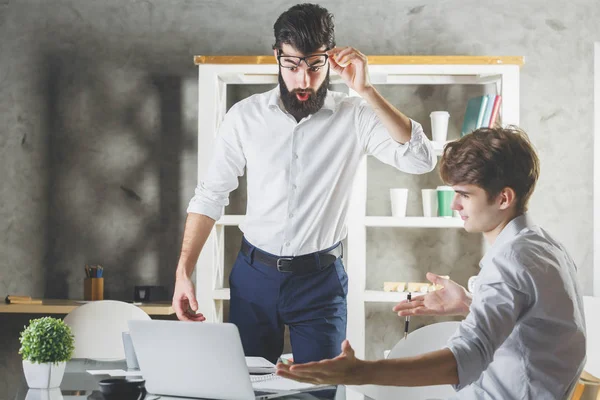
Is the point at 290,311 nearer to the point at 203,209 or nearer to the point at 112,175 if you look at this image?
the point at 203,209

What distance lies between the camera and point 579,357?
143cm

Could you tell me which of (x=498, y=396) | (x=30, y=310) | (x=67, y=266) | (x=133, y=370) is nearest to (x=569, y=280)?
(x=498, y=396)

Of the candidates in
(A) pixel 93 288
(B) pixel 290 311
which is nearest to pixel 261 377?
(B) pixel 290 311

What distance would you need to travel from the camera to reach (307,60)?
2.42 m

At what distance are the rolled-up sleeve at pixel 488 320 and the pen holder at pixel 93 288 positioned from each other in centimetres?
277

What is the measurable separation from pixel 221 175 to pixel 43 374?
1.08m

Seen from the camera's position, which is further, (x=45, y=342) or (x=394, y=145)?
(x=394, y=145)

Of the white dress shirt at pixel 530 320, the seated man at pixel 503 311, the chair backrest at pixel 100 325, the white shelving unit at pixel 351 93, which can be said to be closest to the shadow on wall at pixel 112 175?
the white shelving unit at pixel 351 93

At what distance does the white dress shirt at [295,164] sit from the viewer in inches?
99.1

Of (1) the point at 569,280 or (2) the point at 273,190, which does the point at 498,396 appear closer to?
(1) the point at 569,280

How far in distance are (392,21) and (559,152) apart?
110 centimetres

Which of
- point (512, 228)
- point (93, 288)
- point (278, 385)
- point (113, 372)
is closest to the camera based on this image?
point (512, 228)

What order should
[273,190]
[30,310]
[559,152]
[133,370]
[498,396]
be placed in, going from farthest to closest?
[559,152] < [30,310] < [273,190] < [133,370] < [498,396]

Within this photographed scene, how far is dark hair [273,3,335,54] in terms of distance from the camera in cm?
238
